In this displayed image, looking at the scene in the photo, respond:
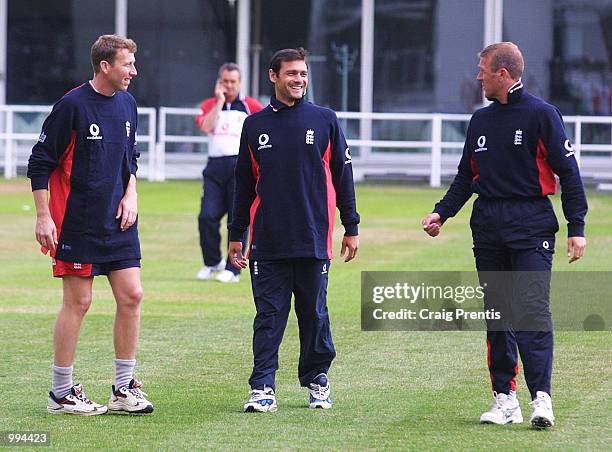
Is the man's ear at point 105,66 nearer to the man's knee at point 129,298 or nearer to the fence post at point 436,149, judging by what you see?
the man's knee at point 129,298

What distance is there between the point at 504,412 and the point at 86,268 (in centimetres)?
237

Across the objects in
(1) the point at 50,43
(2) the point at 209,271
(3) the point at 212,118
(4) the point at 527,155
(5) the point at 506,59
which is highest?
(1) the point at 50,43

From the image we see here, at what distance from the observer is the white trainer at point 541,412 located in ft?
23.6

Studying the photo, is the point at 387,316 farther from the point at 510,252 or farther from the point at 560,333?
the point at 510,252

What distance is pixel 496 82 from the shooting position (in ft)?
24.2

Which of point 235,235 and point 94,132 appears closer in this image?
point 94,132

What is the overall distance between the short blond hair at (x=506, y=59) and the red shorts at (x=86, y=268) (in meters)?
2.24

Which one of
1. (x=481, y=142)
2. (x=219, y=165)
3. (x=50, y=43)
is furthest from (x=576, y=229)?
(x=50, y=43)

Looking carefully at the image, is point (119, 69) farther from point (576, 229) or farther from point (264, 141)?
point (576, 229)

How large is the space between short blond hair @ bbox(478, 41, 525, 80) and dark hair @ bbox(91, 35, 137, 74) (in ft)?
6.39

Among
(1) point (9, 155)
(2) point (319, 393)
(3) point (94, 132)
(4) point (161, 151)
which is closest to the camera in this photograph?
(3) point (94, 132)

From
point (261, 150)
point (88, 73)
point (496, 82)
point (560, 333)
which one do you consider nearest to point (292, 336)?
point (560, 333)

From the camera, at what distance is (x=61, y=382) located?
7.75m

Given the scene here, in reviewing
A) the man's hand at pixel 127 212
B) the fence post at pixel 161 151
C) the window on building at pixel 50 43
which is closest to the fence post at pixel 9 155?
the fence post at pixel 161 151
